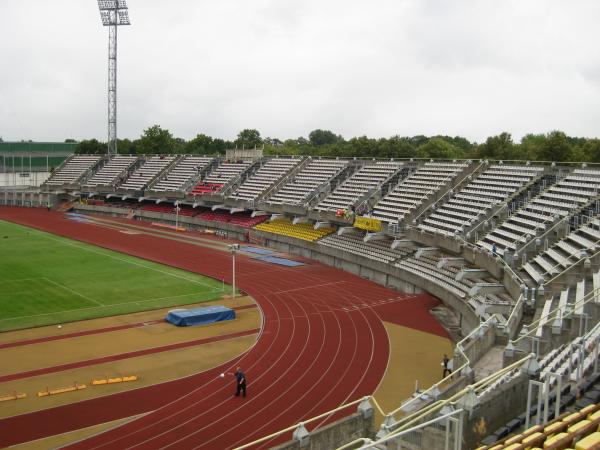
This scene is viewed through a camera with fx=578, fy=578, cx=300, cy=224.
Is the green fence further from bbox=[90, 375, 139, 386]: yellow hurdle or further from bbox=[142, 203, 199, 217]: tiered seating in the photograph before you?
bbox=[90, 375, 139, 386]: yellow hurdle

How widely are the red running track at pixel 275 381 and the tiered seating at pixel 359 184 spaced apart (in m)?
16.5

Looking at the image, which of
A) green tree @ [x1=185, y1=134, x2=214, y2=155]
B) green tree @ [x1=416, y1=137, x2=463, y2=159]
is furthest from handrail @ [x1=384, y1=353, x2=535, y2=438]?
green tree @ [x1=185, y1=134, x2=214, y2=155]

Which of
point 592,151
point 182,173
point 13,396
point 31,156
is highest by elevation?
point 592,151

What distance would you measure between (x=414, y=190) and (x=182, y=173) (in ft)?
138

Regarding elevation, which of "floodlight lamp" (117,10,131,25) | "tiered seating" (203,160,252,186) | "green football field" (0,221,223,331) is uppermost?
"floodlight lamp" (117,10,131,25)

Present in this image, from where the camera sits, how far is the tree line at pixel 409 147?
61.0m

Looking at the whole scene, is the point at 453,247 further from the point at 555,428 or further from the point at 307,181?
the point at 307,181

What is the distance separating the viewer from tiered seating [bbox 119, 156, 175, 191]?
84.2 metres

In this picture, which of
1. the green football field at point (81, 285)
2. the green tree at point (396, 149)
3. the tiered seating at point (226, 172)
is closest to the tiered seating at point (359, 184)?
the green football field at point (81, 285)

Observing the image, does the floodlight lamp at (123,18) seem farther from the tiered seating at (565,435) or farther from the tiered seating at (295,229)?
the tiered seating at (565,435)

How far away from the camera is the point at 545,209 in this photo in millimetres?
37750

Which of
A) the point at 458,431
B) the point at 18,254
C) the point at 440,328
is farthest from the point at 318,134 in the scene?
the point at 458,431

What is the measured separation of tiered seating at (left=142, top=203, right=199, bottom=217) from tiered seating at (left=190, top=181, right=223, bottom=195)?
2355 mm

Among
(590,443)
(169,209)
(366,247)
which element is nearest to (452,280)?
(366,247)
